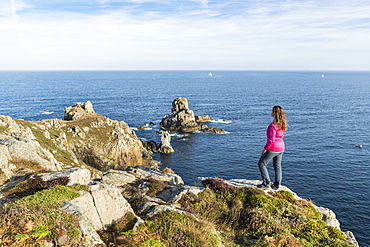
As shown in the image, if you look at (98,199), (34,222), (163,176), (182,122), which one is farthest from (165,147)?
(34,222)

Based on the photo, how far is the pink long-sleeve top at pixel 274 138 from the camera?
12886 mm

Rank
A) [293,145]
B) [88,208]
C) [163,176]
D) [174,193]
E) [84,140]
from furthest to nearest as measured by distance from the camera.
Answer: [293,145], [84,140], [163,176], [174,193], [88,208]

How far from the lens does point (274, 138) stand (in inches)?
513

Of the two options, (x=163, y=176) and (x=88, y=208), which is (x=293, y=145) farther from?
(x=88, y=208)

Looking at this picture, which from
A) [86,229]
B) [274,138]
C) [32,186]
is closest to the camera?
[86,229]

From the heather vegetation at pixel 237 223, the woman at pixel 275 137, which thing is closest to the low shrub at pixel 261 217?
the heather vegetation at pixel 237 223

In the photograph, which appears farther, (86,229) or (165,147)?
(165,147)

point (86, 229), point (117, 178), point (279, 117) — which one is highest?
point (279, 117)

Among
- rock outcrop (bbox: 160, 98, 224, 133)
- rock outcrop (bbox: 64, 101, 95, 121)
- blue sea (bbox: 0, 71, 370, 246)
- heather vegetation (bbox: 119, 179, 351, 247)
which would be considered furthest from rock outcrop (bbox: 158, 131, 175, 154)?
heather vegetation (bbox: 119, 179, 351, 247)

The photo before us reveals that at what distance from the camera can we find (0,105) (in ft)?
381

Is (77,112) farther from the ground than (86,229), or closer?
closer

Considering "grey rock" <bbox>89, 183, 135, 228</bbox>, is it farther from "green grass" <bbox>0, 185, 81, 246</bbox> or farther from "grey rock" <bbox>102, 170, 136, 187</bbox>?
"grey rock" <bbox>102, 170, 136, 187</bbox>

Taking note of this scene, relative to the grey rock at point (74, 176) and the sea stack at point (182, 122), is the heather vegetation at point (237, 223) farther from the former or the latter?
the sea stack at point (182, 122)

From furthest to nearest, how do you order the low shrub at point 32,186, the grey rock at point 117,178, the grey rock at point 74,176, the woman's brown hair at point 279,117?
the grey rock at point 117,178, the grey rock at point 74,176, the woman's brown hair at point 279,117, the low shrub at point 32,186
